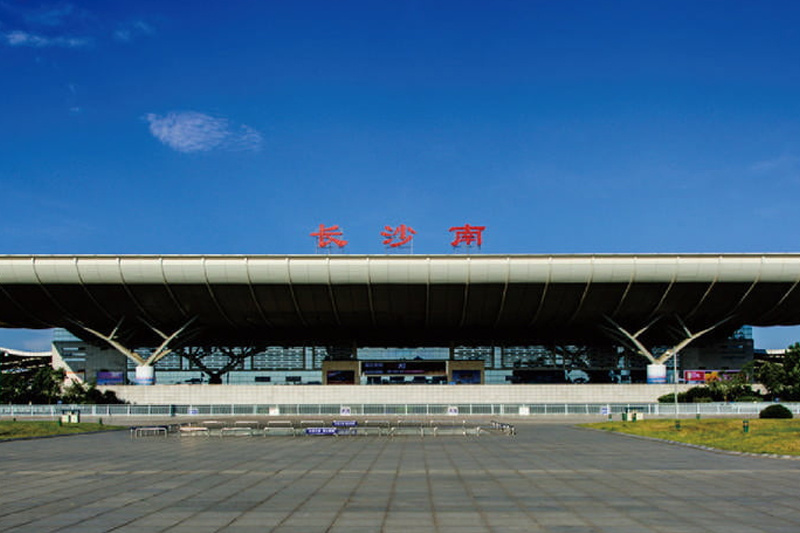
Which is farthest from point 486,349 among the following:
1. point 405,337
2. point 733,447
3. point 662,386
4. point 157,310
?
point 733,447

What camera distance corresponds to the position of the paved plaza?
1271 centimetres

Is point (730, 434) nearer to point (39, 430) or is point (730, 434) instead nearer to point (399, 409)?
point (399, 409)

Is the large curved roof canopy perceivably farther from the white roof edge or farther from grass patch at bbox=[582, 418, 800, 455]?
grass patch at bbox=[582, 418, 800, 455]

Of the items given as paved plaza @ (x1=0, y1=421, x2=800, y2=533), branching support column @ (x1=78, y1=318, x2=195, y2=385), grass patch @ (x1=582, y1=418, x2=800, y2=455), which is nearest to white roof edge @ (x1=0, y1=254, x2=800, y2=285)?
branching support column @ (x1=78, y1=318, x2=195, y2=385)

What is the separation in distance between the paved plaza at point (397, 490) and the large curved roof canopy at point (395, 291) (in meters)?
33.1

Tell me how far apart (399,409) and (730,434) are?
37.8 m

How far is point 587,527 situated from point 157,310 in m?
62.4

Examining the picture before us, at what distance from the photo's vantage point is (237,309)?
222ft

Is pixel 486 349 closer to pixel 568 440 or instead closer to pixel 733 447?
pixel 568 440

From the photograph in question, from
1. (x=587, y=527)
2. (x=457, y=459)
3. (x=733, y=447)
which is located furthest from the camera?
(x=733, y=447)

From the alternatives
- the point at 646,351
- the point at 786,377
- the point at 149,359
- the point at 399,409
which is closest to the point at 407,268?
the point at 399,409

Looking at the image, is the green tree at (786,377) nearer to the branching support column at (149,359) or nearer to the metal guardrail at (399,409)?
the metal guardrail at (399,409)

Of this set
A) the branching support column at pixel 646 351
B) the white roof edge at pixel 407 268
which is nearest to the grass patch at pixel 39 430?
the white roof edge at pixel 407 268

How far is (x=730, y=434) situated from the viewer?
33750mm
